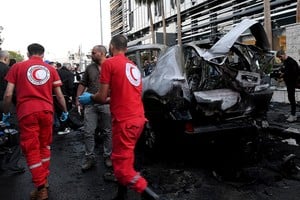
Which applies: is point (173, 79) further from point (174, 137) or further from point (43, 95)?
point (43, 95)

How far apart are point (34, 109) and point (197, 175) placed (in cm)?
238

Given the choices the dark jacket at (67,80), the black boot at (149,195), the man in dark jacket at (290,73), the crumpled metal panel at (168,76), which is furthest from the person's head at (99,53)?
the man in dark jacket at (290,73)

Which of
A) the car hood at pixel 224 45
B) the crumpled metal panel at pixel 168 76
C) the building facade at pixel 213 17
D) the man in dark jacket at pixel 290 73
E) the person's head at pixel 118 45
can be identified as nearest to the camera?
the person's head at pixel 118 45

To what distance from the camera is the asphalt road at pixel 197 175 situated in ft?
15.1

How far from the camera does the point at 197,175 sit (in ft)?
17.5

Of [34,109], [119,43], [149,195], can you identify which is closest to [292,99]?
[119,43]

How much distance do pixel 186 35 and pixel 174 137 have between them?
2629cm

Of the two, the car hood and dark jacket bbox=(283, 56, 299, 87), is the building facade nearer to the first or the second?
dark jacket bbox=(283, 56, 299, 87)

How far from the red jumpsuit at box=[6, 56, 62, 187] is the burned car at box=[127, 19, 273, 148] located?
6.00 feet

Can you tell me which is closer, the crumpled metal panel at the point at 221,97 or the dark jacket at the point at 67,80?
the crumpled metal panel at the point at 221,97

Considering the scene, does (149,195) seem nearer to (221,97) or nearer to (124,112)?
(124,112)

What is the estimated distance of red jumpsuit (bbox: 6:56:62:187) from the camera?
170 inches

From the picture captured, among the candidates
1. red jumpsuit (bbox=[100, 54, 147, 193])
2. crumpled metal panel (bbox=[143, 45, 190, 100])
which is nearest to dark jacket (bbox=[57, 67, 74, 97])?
crumpled metal panel (bbox=[143, 45, 190, 100])

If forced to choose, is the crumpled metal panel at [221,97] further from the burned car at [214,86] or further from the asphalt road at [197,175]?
the asphalt road at [197,175]
